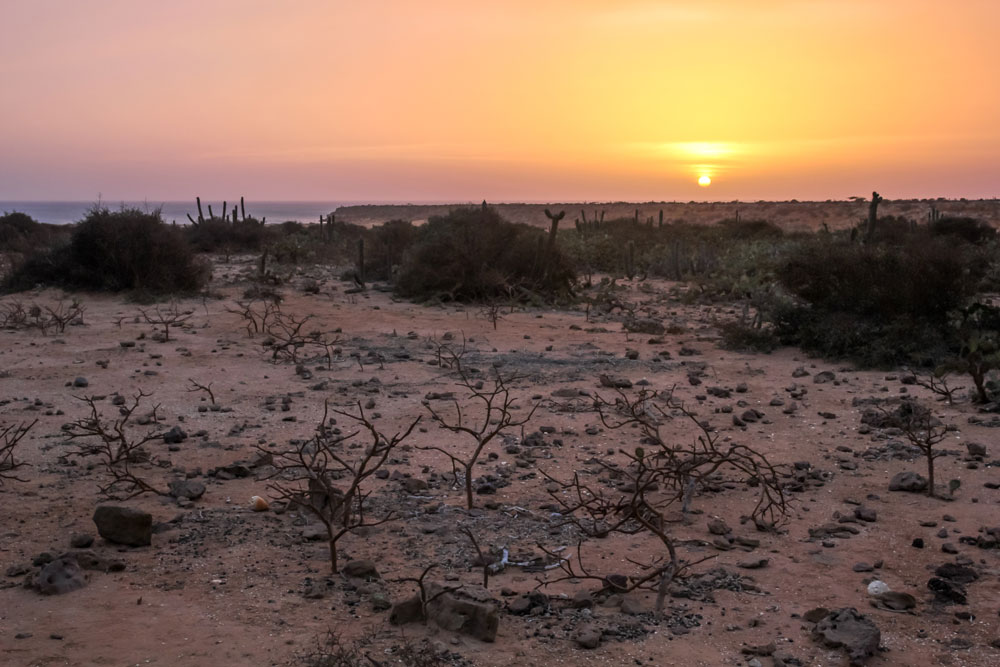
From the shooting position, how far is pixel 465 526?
4859 mm

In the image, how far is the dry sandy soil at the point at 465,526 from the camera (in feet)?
11.4

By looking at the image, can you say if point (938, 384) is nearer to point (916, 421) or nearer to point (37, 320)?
point (916, 421)

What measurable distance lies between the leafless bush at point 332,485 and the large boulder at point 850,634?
6.74 feet

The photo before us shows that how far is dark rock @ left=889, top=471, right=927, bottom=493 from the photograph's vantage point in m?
5.51

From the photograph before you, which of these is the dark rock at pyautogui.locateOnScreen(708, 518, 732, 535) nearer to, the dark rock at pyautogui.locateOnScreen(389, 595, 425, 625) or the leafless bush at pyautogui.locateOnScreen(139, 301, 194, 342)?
the dark rock at pyautogui.locateOnScreen(389, 595, 425, 625)

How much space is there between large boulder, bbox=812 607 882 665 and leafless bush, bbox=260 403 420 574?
6.74ft

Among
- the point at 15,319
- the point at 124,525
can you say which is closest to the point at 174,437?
the point at 124,525

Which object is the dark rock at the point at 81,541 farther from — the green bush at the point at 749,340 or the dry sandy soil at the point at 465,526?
the green bush at the point at 749,340

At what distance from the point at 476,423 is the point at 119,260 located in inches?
468

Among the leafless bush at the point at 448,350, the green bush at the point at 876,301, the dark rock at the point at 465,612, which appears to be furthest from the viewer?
the green bush at the point at 876,301

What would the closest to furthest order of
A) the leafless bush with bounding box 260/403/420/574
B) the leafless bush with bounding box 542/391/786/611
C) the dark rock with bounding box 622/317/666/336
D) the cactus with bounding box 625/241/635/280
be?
1. the leafless bush with bounding box 542/391/786/611
2. the leafless bush with bounding box 260/403/420/574
3. the dark rock with bounding box 622/317/666/336
4. the cactus with bounding box 625/241/635/280

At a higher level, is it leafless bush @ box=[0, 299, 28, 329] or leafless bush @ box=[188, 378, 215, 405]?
leafless bush @ box=[0, 299, 28, 329]

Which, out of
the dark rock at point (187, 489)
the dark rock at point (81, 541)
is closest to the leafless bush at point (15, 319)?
the dark rock at point (187, 489)

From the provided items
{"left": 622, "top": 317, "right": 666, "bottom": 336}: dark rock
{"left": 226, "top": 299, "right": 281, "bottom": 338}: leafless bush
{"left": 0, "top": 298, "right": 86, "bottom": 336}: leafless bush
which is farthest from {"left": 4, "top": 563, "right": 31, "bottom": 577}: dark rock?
{"left": 622, "top": 317, "right": 666, "bottom": 336}: dark rock
